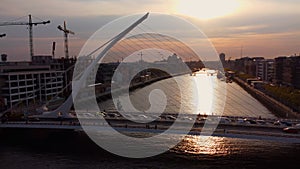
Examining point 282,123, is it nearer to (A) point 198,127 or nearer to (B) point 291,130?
(B) point 291,130

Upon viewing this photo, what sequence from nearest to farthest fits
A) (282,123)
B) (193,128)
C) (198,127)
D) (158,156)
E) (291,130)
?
(158,156) < (291,130) < (193,128) < (198,127) < (282,123)

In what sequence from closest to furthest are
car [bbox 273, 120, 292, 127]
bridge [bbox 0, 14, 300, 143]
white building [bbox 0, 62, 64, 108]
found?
bridge [bbox 0, 14, 300, 143], car [bbox 273, 120, 292, 127], white building [bbox 0, 62, 64, 108]

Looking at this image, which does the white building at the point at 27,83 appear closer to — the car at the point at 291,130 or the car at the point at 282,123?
the car at the point at 282,123

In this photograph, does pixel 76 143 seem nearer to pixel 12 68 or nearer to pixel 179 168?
pixel 179 168

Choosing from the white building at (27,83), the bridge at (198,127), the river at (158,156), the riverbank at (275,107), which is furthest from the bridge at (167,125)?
the riverbank at (275,107)

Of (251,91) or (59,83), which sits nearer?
(59,83)

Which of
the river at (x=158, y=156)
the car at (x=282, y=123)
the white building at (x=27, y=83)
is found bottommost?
the river at (x=158, y=156)

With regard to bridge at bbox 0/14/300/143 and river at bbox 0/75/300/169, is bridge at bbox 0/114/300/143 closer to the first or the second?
bridge at bbox 0/14/300/143

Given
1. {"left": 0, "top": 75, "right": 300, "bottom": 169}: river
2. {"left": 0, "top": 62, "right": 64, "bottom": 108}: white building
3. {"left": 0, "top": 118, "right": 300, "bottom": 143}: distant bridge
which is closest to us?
{"left": 0, "top": 75, "right": 300, "bottom": 169}: river

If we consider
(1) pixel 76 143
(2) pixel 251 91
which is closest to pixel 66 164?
(1) pixel 76 143

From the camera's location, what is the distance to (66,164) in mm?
6770

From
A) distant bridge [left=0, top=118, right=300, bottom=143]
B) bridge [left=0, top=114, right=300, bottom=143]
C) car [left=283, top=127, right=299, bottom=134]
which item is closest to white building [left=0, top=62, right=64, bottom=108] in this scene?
distant bridge [left=0, top=118, right=300, bottom=143]

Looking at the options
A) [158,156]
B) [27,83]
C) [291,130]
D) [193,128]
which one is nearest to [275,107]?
[291,130]

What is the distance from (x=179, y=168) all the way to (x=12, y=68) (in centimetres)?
1067
